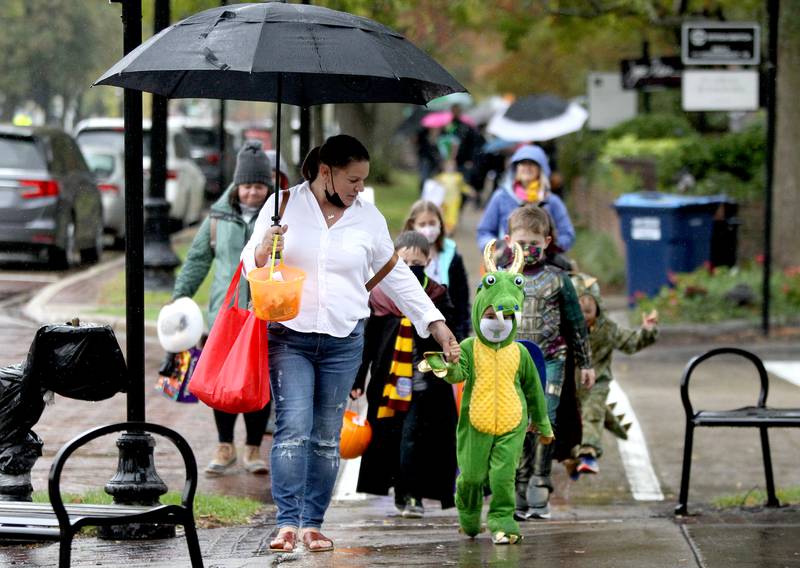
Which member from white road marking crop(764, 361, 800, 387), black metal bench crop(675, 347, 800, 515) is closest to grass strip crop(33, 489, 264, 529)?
black metal bench crop(675, 347, 800, 515)

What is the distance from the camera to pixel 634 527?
22.5 ft

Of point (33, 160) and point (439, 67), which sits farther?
point (33, 160)

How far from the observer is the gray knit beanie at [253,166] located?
8.05 m

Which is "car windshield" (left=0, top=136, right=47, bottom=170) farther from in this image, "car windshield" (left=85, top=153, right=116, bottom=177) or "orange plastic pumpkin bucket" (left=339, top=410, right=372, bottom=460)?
"orange plastic pumpkin bucket" (left=339, top=410, right=372, bottom=460)

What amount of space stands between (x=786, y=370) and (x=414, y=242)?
558 cm

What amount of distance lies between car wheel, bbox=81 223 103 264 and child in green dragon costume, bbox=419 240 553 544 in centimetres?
1288

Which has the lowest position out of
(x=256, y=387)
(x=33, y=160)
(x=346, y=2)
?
(x=256, y=387)

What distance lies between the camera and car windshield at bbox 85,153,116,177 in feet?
68.0

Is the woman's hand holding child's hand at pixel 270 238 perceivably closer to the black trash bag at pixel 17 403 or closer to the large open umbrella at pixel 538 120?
the black trash bag at pixel 17 403

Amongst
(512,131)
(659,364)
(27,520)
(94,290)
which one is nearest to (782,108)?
(512,131)

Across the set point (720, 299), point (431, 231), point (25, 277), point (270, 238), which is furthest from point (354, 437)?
point (25, 277)

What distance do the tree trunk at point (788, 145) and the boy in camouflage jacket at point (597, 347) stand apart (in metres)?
7.59

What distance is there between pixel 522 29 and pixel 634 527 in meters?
14.0

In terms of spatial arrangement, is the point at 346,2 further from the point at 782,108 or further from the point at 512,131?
the point at 782,108
